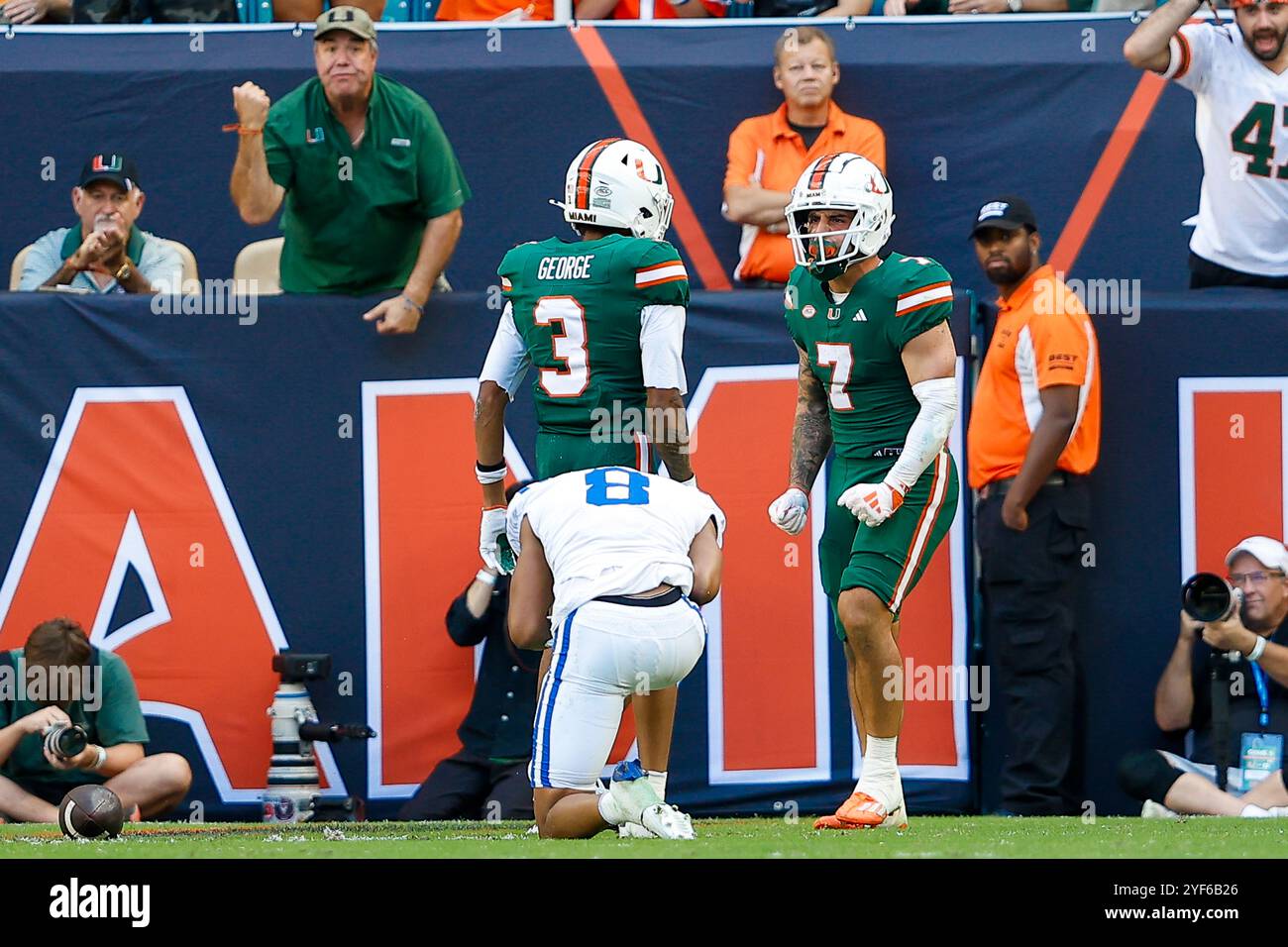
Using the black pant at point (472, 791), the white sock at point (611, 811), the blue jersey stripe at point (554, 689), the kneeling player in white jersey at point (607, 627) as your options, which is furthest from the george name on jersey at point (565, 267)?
the black pant at point (472, 791)

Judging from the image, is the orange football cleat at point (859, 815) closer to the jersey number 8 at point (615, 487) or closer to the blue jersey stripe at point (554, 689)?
the blue jersey stripe at point (554, 689)

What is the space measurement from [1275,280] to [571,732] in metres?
4.52

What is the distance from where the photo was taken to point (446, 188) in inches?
340

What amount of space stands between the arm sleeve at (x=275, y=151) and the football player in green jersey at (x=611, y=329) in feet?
7.30

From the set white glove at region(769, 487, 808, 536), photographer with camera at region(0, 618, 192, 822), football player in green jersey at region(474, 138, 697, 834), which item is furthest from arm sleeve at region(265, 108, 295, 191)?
white glove at region(769, 487, 808, 536)

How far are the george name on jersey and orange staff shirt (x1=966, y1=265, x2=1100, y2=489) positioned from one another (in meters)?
2.43

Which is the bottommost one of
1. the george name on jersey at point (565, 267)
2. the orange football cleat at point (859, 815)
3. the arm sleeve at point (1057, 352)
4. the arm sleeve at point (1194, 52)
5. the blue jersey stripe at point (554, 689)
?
the orange football cleat at point (859, 815)

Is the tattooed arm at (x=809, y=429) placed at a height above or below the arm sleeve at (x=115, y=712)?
above

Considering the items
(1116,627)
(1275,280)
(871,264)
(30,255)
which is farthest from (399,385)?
(1275,280)

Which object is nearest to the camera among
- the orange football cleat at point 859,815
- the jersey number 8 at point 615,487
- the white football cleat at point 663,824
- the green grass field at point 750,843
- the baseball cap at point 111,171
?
the green grass field at point 750,843

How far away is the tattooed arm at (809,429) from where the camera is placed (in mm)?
7008

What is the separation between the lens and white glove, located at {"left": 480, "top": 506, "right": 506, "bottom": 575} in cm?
687

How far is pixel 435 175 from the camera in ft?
28.3

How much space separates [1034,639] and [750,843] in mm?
3022
